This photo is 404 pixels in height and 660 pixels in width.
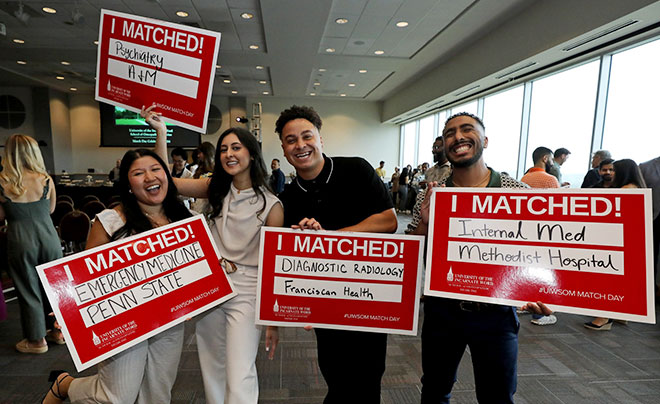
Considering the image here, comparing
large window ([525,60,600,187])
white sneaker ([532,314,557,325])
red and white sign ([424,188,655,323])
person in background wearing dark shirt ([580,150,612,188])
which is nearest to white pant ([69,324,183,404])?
red and white sign ([424,188,655,323])

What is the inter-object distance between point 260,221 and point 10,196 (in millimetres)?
2333

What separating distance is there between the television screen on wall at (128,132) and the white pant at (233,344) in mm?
12497

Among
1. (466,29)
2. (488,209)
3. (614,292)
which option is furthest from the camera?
(466,29)

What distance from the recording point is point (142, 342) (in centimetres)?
156

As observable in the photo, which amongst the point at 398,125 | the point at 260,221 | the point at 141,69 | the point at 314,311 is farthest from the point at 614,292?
the point at 398,125

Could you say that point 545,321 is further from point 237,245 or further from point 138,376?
point 138,376

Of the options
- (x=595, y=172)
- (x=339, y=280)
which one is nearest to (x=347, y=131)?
(x=595, y=172)

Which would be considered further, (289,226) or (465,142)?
(289,226)

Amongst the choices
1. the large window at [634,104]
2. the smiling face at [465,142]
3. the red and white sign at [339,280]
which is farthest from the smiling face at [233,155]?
the large window at [634,104]

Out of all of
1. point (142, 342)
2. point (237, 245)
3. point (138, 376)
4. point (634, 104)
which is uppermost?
point (634, 104)

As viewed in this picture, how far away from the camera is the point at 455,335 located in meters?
1.44

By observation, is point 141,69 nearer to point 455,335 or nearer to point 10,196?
point 10,196

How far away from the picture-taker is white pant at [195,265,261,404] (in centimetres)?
149

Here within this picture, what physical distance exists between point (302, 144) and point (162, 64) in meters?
0.94
